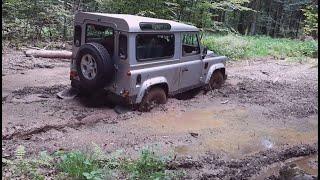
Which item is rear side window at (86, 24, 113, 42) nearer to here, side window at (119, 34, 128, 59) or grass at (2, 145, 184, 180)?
side window at (119, 34, 128, 59)

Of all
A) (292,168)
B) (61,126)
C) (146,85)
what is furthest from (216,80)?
(292,168)

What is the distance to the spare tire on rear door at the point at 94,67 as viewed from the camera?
7.18 m

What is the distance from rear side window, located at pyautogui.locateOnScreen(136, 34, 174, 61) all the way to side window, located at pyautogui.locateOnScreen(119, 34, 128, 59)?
25 cm

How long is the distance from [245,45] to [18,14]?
404 inches

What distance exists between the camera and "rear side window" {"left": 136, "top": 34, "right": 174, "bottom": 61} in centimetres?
749

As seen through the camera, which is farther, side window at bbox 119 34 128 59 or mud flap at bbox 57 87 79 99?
mud flap at bbox 57 87 79 99

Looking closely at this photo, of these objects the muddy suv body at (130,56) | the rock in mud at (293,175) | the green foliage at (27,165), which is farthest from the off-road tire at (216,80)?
the green foliage at (27,165)

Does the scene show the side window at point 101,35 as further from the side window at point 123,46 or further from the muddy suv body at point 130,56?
A: the side window at point 123,46

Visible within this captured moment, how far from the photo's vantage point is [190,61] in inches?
349

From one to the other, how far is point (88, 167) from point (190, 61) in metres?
4.69

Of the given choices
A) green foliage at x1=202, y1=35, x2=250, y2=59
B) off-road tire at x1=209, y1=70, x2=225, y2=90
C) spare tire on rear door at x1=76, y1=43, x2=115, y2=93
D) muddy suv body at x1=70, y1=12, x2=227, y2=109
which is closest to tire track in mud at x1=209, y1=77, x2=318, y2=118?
off-road tire at x1=209, y1=70, x2=225, y2=90

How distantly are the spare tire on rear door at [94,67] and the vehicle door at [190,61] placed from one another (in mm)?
1870

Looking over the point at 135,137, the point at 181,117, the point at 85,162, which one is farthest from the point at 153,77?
the point at 85,162

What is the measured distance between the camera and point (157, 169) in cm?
503
